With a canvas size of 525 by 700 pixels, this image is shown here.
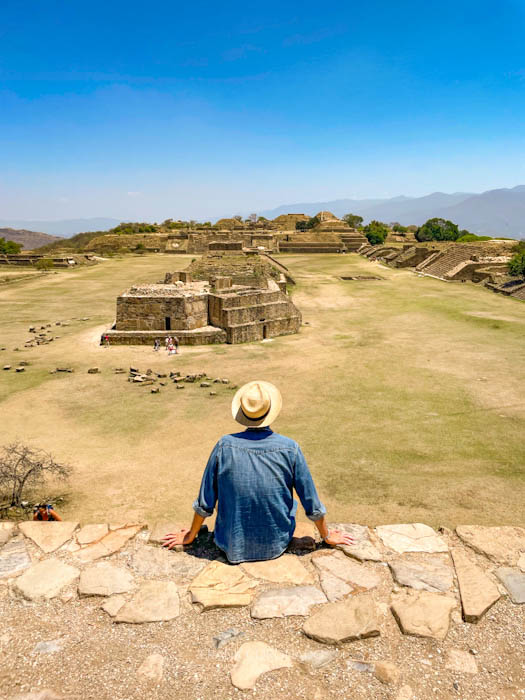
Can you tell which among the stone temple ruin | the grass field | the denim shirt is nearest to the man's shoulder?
the denim shirt

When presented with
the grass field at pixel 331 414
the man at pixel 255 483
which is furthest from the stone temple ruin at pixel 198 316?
the man at pixel 255 483

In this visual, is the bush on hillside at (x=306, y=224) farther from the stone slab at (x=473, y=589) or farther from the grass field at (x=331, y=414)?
the stone slab at (x=473, y=589)

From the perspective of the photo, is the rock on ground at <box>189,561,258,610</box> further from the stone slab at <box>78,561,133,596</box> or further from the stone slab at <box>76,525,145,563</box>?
the stone slab at <box>76,525,145,563</box>

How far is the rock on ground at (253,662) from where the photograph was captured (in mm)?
2510

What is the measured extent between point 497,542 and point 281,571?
1981mm

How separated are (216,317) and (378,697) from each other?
1598 cm

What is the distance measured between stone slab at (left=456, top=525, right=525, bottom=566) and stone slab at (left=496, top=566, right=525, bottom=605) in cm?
11

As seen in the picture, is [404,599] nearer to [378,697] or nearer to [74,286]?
[378,697]

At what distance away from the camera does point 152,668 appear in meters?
2.57

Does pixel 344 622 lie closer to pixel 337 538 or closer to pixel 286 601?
pixel 286 601

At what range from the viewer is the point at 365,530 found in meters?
4.14

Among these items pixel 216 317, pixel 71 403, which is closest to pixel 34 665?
pixel 71 403

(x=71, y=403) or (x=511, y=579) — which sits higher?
(x=511, y=579)

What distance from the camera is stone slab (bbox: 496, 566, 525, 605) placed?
3.20 m
